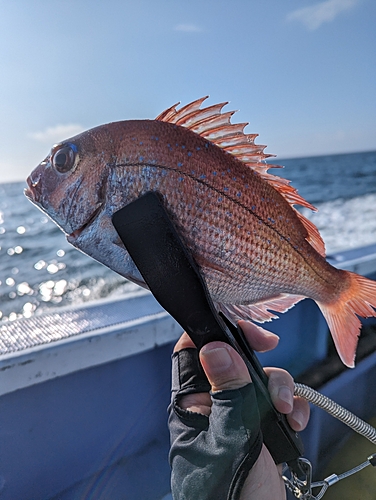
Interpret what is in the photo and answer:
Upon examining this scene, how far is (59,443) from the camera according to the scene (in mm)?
1699

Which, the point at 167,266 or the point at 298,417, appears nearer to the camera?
the point at 167,266

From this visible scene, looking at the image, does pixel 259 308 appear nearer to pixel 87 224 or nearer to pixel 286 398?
pixel 286 398

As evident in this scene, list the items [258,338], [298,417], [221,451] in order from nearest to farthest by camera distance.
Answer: [221,451] < [298,417] < [258,338]

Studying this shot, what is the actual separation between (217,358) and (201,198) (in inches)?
15.6

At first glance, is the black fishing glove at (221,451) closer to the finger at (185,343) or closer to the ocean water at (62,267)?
the finger at (185,343)

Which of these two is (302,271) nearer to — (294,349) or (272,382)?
(272,382)

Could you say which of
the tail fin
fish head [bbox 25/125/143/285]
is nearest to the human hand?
the tail fin

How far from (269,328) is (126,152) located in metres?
1.82

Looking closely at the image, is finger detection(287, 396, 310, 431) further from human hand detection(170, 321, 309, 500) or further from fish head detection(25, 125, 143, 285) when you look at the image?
fish head detection(25, 125, 143, 285)

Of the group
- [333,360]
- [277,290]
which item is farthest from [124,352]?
[333,360]

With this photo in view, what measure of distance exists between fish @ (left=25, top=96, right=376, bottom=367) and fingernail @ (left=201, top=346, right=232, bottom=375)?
0.13m

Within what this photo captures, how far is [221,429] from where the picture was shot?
1.03 metres

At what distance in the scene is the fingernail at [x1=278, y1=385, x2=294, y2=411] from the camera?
125 centimetres

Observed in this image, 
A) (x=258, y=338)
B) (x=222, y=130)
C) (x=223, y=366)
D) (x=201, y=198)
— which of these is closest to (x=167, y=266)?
(x=201, y=198)
